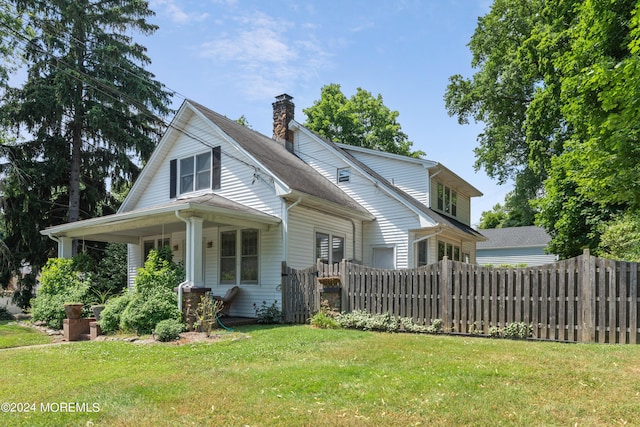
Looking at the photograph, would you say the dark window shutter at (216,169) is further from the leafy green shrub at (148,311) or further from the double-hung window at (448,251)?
the double-hung window at (448,251)

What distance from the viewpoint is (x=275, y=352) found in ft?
23.2

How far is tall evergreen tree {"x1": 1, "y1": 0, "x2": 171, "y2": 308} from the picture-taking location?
708 inches

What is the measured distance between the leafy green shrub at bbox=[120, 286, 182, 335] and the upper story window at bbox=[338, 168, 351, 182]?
825cm

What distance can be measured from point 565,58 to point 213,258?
1304cm

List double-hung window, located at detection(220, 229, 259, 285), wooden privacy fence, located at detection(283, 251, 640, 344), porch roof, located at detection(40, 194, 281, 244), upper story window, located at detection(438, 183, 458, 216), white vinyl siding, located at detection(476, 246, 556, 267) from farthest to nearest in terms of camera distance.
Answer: white vinyl siding, located at detection(476, 246, 556, 267) < upper story window, located at detection(438, 183, 458, 216) < double-hung window, located at detection(220, 229, 259, 285) < porch roof, located at detection(40, 194, 281, 244) < wooden privacy fence, located at detection(283, 251, 640, 344)

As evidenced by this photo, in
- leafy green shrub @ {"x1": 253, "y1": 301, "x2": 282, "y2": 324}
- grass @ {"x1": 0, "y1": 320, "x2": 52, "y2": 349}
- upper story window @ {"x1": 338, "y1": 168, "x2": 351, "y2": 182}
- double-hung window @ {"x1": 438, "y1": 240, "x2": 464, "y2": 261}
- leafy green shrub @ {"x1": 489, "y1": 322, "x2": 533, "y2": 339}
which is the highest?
upper story window @ {"x1": 338, "y1": 168, "x2": 351, "y2": 182}

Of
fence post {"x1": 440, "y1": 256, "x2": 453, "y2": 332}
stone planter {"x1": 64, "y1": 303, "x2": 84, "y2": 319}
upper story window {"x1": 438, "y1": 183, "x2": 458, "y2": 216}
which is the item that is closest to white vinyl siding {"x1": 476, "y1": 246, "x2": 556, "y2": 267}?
upper story window {"x1": 438, "y1": 183, "x2": 458, "y2": 216}

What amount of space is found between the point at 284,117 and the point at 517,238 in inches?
1091

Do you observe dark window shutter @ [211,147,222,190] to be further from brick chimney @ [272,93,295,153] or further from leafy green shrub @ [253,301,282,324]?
leafy green shrub @ [253,301,282,324]

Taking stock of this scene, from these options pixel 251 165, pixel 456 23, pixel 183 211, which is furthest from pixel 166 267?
pixel 456 23

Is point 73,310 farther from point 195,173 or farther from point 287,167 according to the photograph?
point 287,167

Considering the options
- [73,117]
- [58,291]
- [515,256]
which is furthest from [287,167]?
[515,256]

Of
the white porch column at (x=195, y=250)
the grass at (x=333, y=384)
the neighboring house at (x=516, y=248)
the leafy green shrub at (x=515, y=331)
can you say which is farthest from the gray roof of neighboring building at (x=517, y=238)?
the grass at (x=333, y=384)

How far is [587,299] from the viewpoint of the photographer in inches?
307
